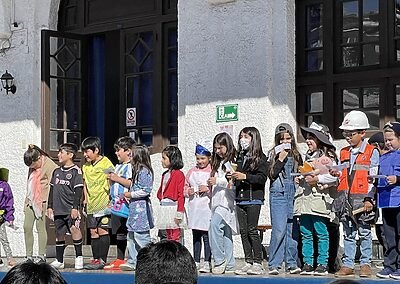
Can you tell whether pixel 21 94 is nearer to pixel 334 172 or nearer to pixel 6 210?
pixel 6 210

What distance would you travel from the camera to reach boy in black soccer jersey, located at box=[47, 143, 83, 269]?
1069cm

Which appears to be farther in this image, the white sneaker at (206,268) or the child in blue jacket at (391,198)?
the white sneaker at (206,268)

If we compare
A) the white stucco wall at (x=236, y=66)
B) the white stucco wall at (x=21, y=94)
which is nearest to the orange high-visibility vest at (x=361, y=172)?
the white stucco wall at (x=236, y=66)

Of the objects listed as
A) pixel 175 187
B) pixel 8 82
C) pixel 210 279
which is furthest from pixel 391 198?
pixel 8 82

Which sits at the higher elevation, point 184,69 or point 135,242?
point 184,69

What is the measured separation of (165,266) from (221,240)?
576 cm

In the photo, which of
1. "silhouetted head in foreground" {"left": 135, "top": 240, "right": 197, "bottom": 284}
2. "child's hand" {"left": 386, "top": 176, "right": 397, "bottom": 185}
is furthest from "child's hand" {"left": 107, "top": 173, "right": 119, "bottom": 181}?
"silhouetted head in foreground" {"left": 135, "top": 240, "right": 197, "bottom": 284}

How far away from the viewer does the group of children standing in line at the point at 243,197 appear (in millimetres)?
8461

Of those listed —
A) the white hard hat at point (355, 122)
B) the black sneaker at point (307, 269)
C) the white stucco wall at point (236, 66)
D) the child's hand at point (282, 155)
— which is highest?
the white stucco wall at point (236, 66)

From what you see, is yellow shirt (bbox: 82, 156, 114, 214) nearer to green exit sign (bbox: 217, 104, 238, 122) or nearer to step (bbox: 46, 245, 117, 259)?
step (bbox: 46, 245, 117, 259)

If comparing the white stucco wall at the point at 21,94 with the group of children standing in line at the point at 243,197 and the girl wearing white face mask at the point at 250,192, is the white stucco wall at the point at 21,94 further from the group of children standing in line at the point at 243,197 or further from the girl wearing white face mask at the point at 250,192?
the girl wearing white face mask at the point at 250,192

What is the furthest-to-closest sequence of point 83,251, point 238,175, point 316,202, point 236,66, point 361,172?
point 83,251 < point 236,66 < point 238,175 < point 316,202 < point 361,172

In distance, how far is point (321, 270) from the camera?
8.73m

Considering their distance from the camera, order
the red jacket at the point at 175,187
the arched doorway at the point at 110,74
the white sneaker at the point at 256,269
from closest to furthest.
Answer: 1. the white sneaker at the point at 256,269
2. the red jacket at the point at 175,187
3. the arched doorway at the point at 110,74
